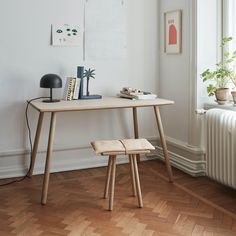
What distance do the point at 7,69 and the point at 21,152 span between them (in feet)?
2.55

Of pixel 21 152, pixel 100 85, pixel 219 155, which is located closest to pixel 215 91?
pixel 219 155

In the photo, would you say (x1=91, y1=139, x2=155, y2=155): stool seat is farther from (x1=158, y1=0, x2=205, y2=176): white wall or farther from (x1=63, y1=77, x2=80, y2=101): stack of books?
(x1=158, y1=0, x2=205, y2=176): white wall

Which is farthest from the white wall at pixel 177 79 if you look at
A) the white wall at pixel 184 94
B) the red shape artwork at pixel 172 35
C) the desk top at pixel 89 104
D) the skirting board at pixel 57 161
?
the skirting board at pixel 57 161

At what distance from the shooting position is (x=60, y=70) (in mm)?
3633

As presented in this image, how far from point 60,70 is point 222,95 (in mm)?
1521

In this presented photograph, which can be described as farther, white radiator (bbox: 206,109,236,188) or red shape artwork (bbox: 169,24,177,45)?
red shape artwork (bbox: 169,24,177,45)

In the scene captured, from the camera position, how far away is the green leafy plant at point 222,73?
3.26 meters

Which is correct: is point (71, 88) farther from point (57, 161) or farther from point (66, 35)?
point (57, 161)

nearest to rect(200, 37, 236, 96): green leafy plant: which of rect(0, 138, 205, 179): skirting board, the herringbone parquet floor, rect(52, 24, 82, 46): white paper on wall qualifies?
rect(0, 138, 205, 179): skirting board

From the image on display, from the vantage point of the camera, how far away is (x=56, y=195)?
307 cm

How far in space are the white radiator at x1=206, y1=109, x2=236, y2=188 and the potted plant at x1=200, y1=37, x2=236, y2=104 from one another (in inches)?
8.6

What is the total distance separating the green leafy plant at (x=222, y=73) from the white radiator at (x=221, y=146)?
31cm

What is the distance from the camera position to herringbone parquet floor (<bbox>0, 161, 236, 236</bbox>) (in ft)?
8.01

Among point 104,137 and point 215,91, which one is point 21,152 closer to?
point 104,137
